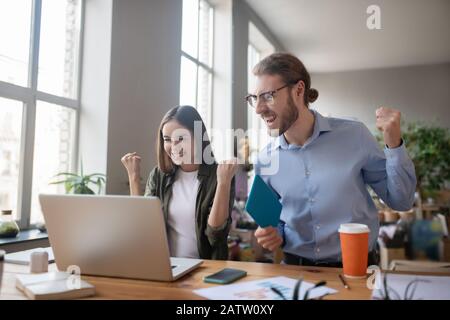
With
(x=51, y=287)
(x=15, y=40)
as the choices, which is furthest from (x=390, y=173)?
(x=15, y=40)

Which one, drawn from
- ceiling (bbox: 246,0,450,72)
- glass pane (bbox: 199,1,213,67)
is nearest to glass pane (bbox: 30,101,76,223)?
glass pane (bbox: 199,1,213,67)

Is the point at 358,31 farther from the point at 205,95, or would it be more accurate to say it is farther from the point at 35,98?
the point at 35,98

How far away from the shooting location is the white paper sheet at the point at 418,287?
82cm

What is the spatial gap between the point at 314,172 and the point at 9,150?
5.42 feet

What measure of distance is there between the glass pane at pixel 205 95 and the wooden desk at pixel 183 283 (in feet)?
11.3

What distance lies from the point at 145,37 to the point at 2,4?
0.97 m

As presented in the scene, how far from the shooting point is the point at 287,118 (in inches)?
56.0

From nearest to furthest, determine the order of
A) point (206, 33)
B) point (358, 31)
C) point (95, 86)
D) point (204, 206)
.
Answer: point (204, 206) → point (95, 86) → point (206, 33) → point (358, 31)

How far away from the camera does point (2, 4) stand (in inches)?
81.2

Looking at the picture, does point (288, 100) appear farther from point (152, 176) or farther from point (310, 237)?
point (152, 176)

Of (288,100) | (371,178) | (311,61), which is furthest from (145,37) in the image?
(311,61)

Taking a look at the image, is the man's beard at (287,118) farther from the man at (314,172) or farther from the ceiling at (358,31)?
the ceiling at (358,31)

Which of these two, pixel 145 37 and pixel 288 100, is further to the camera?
pixel 145 37

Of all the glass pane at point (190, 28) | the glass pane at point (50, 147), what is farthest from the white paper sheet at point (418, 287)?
the glass pane at point (190, 28)
